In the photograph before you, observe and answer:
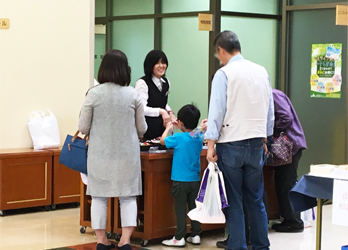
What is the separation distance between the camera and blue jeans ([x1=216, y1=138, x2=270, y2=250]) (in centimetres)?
447

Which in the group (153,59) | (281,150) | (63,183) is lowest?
(63,183)

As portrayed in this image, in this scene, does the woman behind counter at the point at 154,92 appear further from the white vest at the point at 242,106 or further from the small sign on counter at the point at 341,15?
the small sign on counter at the point at 341,15

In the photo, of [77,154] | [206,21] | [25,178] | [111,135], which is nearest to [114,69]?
[111,135]

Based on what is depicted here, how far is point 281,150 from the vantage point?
553cm

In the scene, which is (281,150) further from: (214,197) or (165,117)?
(214,197)

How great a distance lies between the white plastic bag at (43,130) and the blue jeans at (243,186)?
2.85 metres

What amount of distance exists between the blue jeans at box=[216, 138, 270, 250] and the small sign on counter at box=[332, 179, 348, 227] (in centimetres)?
92

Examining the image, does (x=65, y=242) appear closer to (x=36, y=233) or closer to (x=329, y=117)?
(x=36, y=233)

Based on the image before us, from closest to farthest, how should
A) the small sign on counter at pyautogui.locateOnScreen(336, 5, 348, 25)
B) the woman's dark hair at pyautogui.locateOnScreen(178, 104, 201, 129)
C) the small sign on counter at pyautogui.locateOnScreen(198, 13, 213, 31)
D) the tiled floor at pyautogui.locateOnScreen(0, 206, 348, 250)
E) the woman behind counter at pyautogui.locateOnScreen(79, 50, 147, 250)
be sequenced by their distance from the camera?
1. the woman behind counter at pyautogui.locateOnScreen(79, 50, 147, 250)
2. the woman's dark hair at pyautogui.locateOnScreen(178, 104, 201, 129)
3. the tiled floor at pyautogui.locateOnScreen(0, 206, 348, 250)
4. the small sign on counter at pyautogui.locateOnScreen(336, 5, 348, 25)
5. the small sign on counter at pyautogui.locateOnScreen(198, 13, 213, 31)

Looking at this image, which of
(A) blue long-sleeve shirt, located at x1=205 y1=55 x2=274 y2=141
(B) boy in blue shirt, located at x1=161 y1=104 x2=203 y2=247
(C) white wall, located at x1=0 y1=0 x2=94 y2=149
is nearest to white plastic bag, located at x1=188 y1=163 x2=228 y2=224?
(A) blue long-sleeve shirt, located at x1=205 y1=55 x2=274 y2=141

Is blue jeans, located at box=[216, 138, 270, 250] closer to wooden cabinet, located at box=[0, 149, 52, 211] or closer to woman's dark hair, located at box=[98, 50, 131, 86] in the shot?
woman's dark hair, located at box=[98, 50, 131, 86]

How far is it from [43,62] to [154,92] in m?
1.88

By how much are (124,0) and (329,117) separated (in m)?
3.61

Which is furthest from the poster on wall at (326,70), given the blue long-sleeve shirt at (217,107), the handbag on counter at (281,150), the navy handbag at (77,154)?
the navy handbag at (77,154)
